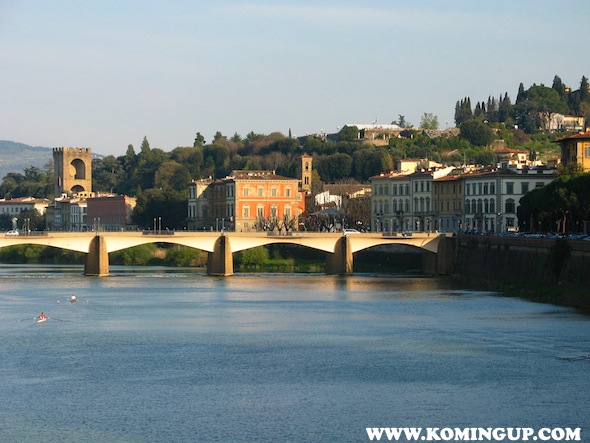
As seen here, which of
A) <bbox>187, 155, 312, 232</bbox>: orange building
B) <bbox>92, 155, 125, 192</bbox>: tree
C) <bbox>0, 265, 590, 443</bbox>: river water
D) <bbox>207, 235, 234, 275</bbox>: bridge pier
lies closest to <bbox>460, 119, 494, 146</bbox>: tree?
<bbox>187, 155, 312, 232</bbox>: orange building

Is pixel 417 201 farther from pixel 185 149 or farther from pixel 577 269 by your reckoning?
pixel 185 149

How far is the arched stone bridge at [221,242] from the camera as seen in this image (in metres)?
74.1

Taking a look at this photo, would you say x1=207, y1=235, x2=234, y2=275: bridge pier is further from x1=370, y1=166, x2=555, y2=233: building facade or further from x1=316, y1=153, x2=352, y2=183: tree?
x1=316, y1=153, x2=352, y2=183: tree

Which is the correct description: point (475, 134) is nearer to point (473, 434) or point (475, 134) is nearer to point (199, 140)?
point (199, 140)

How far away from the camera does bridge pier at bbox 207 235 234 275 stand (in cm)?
7612

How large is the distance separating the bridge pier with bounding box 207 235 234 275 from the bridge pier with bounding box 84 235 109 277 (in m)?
6.28

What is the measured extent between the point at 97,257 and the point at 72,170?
319ft

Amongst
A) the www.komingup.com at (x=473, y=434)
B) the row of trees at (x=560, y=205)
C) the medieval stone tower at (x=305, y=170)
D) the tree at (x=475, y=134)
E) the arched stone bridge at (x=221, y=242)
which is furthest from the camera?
the tree at (x=475, y=134)

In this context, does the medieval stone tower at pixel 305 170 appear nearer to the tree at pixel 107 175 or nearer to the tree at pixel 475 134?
the tree at pixel 475 134

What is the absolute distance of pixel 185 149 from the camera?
158 meters

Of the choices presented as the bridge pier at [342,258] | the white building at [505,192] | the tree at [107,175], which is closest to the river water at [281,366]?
the bridge pier at [342,258]

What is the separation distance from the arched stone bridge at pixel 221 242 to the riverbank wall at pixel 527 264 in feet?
6.78

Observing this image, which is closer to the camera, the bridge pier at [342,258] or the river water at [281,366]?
the river water at [281,366]

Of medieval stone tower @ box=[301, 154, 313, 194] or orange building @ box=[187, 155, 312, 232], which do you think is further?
medieval stone tower @ box=[301, 154, 313, 194]
